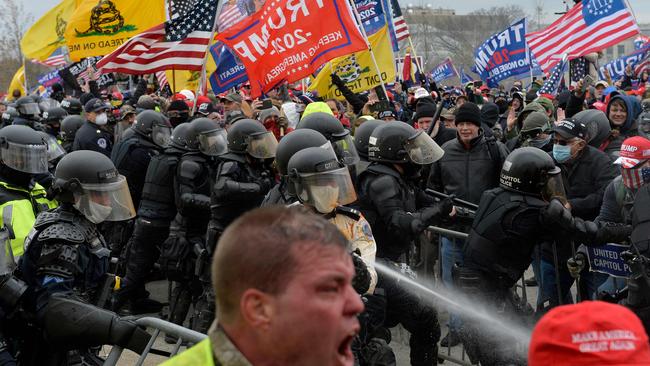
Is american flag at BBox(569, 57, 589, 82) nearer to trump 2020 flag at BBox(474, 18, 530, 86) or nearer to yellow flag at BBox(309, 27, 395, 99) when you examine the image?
trump 2020 flag at BBox(474, 18, 530, 86)

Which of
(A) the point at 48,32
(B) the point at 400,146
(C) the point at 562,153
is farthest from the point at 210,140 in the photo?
(A) the point at 48,32

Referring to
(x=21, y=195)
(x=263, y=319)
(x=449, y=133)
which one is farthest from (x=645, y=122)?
(x=263, y=319)

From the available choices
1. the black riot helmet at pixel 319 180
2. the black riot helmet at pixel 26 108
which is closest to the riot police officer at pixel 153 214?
the black riot helmet at pixel 319 180

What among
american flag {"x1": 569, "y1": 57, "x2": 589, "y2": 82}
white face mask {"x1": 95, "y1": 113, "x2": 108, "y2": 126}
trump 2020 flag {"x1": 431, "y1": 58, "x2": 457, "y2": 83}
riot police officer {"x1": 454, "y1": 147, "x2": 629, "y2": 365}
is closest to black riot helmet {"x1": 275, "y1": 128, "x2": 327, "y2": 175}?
riot police officer {"x1": 454, "y1": 147, "x2": 629, "y2": 365}

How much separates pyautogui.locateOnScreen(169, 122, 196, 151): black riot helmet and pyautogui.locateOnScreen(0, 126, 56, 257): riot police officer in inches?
101

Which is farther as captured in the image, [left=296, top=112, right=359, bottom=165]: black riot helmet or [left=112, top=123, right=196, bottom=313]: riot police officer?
[left=112, top=123, right=196, bottom=313]: riot police officer

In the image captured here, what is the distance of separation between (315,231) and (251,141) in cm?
567

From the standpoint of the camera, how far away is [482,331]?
6211 millimetres

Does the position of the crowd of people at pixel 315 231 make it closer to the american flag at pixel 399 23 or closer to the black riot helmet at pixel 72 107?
the black riot helmet at pixel 72 107

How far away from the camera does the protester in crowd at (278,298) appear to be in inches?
75.2

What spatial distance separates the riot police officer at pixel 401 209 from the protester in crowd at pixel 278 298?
4037 millimetres

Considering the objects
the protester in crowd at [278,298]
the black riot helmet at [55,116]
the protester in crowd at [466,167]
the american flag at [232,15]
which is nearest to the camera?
the protester in crowd at [278,298]

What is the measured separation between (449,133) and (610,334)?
7.66 m

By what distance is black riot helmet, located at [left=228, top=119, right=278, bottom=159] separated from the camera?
25.0 ft
